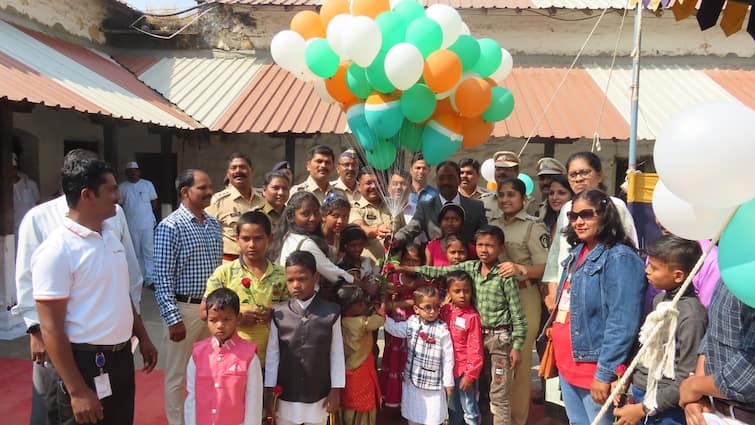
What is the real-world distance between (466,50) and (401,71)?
1.68 feet

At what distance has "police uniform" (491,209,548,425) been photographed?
119 inches

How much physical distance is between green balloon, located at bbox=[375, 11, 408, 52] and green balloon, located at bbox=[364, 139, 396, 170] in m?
0.62

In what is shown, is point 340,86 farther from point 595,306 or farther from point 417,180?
point 595,306

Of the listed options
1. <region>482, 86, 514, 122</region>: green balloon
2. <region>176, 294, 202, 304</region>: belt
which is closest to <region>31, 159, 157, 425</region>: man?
<region>176, 294, 202, 304</region>: belt

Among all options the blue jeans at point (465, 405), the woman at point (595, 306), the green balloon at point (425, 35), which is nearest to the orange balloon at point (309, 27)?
the green balloon at point (425, 35)

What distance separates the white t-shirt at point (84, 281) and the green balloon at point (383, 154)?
1.84 metres

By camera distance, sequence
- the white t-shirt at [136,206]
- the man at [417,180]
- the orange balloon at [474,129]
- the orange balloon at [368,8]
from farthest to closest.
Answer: the white t-shirt at [136,206], the man at [417,180], the orange balloon at [474,129], the orange balloon at [368,8]

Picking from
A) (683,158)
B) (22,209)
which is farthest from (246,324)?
(22,209)

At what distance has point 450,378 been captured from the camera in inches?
111

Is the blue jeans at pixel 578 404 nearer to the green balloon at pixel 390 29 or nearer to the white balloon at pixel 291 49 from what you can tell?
the green balloon at pixel 390 29

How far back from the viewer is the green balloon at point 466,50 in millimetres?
3234

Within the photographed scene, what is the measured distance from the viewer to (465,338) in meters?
2.87

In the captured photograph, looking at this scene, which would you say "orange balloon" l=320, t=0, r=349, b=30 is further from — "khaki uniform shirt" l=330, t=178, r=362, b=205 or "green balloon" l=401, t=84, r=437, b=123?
"khaki uniform shirt" l=330, t=178, r=362, b=205

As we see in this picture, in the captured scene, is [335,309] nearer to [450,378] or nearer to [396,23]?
[450,378]
